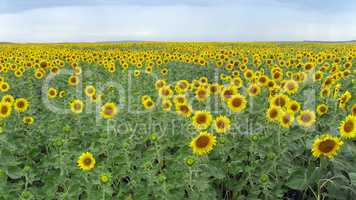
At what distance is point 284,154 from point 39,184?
3356 mm

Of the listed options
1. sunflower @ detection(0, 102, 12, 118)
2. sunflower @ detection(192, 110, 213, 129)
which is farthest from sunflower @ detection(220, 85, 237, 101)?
sunflower @ detection(0, 102, 12, 118)

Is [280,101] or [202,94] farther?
[202,94]

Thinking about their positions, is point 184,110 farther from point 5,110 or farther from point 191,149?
point 5,110

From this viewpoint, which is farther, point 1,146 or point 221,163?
point 1,146

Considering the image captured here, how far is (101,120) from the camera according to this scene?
6551 mm

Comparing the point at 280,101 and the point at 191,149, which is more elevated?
the point at 280,101

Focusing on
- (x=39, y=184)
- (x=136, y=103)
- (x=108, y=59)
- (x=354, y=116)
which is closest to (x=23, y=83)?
(x=136, y=103)

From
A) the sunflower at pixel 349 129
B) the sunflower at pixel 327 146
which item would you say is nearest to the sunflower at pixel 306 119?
the sunflower at pixel 349 129

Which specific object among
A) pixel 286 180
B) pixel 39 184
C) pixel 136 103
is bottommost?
pixel 39 184

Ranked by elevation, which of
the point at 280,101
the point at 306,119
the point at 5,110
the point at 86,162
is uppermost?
the point at 280,101

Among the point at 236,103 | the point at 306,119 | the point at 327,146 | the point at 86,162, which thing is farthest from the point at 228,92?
the point at 86,162

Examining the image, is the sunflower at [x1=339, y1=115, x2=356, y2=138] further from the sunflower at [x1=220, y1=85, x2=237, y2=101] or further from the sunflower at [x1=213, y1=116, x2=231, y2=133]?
the sunflower at [x1=220, y1=85, x2=237, y2=101]

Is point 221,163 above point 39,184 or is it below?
above

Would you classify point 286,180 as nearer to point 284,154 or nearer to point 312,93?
point 284,154
